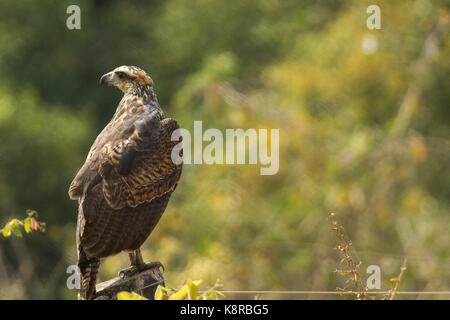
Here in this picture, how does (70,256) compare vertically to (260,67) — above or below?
below

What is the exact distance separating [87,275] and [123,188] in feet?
1.40

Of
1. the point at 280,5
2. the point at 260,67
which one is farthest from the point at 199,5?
the point at 260,67

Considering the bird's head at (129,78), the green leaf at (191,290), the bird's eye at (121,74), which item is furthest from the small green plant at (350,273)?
the bird's eye at (121,74)

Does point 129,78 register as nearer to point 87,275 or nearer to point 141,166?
point 141,166

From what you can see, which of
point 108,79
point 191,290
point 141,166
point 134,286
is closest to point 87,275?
point 134,286

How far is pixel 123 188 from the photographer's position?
2934 millimetres

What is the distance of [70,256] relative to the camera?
8.18 metres

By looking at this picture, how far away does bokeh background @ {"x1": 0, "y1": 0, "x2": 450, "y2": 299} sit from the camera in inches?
311

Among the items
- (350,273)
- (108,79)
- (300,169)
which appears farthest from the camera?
(300,169)

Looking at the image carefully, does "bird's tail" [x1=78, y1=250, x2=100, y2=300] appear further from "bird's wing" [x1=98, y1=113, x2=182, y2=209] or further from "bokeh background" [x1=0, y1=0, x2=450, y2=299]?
"bokeh background" [x1=0, y1=0, x2=450, y2=299]

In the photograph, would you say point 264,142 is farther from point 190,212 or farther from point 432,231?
point 432,231

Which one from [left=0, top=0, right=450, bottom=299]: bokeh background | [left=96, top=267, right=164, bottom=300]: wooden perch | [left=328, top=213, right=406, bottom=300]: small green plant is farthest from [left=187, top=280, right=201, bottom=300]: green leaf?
[left=0, top=0, right=450, bottom=299]: bokeh background
